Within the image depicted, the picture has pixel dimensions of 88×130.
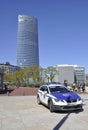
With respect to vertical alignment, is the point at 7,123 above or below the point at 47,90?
below

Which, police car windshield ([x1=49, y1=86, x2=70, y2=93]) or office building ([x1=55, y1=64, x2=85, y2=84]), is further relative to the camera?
office building ([x1=55, y1=64, x2=85, y2=84])

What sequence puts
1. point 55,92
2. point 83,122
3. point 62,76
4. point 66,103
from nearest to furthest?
point 83,122
point 66,103
point 55,92
point 62,76

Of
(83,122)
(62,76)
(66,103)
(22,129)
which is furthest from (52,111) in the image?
(62,76)

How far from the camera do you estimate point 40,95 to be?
1794 centimetres

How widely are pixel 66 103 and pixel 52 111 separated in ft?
3.59

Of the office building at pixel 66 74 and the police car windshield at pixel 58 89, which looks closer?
the police car windshield at pixel 58 89

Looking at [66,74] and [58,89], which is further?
[66,74]

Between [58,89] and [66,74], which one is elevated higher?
[66,74]

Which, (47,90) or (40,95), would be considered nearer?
(47,90)

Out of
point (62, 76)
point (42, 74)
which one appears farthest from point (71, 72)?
point (42, 74)

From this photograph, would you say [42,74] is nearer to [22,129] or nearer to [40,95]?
[40,95]

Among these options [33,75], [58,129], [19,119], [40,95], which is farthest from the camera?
[33,75]

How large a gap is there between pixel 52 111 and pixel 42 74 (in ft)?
250

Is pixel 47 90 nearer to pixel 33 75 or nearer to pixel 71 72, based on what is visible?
pixel 33 75
